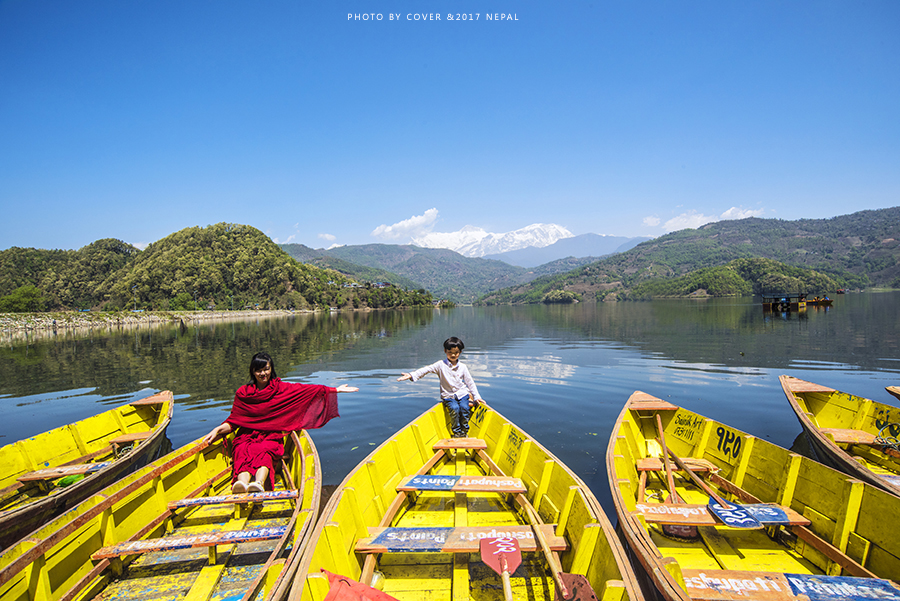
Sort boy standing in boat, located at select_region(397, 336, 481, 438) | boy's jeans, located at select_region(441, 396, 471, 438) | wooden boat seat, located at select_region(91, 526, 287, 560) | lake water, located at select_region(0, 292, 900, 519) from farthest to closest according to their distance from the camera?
lake water, located at select_region(0, 292, 900, 519) → boy's jeans, located at select_region(441, 396, 471, 438) → boy standing in boat, located at select_region(397, 336, 481, 438) → wooden boat seat, located at select_region(91, 526, 287, 560)

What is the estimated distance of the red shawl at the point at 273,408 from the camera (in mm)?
6824

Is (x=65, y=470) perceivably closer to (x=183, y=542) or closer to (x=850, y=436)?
(x=183, y=542)

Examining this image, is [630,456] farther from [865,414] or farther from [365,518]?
[865,414]

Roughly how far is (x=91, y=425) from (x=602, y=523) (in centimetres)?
993

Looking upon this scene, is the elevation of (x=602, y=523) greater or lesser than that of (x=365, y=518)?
greater

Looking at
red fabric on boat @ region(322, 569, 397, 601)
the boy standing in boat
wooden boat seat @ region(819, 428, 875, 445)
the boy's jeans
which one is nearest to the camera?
red fabric on boat @ region(322, 569, 397, 601)

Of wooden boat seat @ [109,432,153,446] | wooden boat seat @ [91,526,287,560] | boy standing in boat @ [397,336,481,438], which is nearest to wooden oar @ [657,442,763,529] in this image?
boy standing in boat @ [397,336,481,438]

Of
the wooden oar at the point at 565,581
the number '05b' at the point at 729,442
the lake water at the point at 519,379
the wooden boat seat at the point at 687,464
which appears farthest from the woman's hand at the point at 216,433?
the number '05b' at the point at 729,442

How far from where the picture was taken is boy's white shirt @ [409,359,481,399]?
830 centimetres

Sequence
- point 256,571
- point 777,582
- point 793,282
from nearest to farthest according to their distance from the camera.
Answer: point 777,582 < point 256,571 < point 793,282

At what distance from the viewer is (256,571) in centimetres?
462

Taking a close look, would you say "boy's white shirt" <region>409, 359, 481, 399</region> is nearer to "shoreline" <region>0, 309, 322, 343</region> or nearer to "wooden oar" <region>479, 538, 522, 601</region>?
"wooden oar" <region>479, 538, 522, 601</region>

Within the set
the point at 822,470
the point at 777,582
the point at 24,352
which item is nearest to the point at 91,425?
the point at 777,582

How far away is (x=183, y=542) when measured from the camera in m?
4.32
